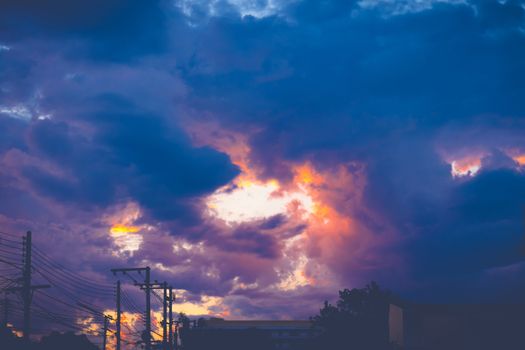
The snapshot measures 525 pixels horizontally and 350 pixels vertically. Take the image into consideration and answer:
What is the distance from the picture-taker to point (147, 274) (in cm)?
6569

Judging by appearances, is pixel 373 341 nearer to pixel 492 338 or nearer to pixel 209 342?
pixel 492 338

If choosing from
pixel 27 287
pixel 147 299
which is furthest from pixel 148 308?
pixel 27 287

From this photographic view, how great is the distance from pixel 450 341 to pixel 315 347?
20745mm

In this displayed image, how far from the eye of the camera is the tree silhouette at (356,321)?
187ft

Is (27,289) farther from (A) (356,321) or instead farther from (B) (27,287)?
(A) (356,321)

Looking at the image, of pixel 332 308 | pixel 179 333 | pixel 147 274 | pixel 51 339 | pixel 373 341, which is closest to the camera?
pixel 373 341

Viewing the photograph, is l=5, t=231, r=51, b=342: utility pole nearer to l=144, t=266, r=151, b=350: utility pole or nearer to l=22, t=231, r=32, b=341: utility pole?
l=22, t=231, r=32, b=341: utility pole

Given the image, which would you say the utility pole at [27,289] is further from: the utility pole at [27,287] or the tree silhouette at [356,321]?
the tree silhouette at [356,321]

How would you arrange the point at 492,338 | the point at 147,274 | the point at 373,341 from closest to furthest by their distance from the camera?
1. the point at 492,338
2. the point at 373,341
3. the point at 147,274

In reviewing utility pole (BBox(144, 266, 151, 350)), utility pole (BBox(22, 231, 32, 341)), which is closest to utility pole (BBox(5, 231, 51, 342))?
utility pole (BBox(22, 231, 32, 341))

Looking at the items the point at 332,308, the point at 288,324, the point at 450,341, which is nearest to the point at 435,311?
the point at 450,341

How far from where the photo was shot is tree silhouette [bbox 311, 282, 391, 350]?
57.0 metres

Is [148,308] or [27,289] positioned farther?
[148,308]

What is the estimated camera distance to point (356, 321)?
6694 cm
